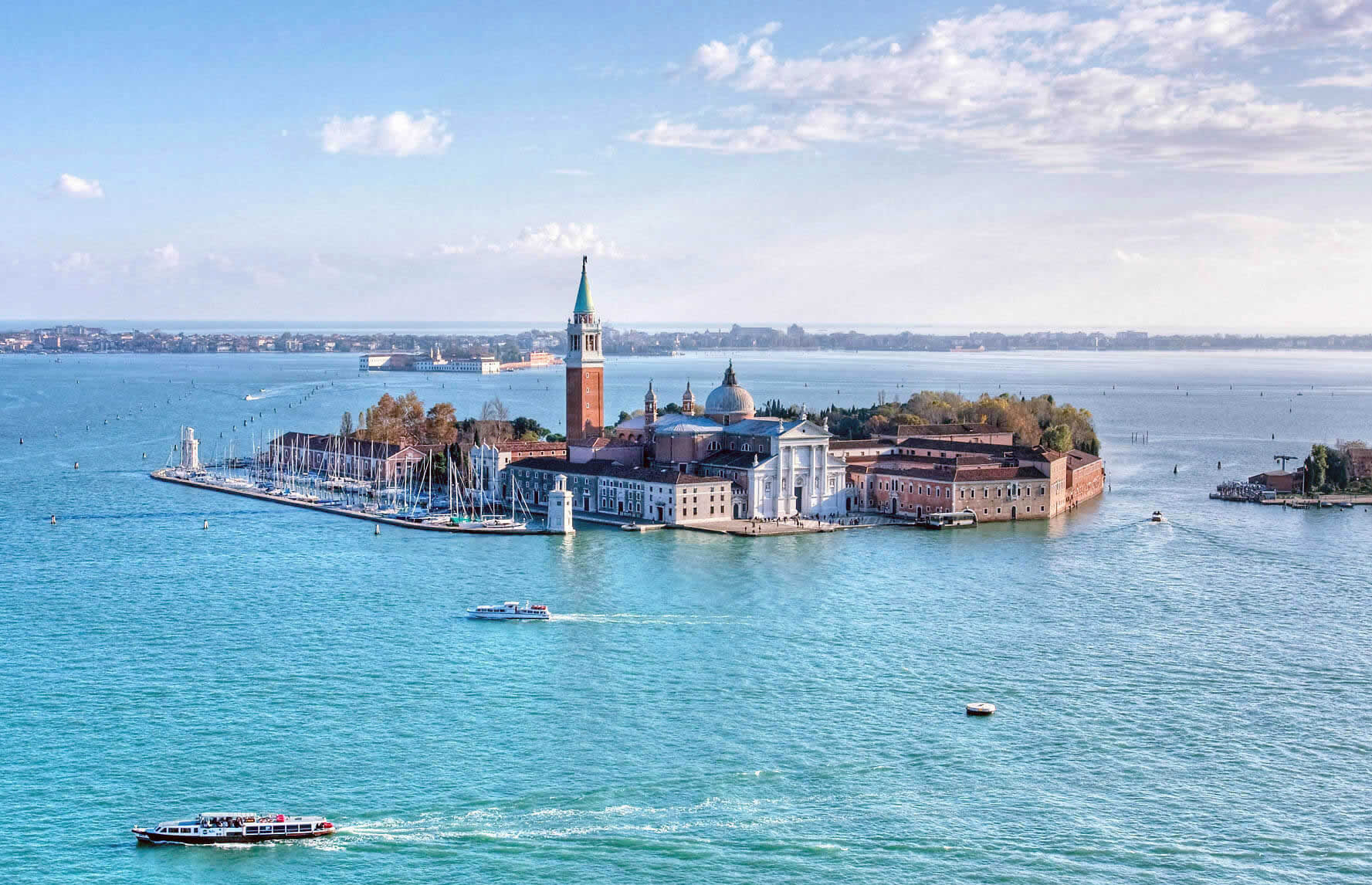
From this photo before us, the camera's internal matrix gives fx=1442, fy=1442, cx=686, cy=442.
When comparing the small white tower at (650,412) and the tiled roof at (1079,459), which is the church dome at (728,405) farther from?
the tiled roof at (1079,459)

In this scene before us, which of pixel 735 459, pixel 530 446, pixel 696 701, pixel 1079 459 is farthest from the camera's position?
pixel 530 446

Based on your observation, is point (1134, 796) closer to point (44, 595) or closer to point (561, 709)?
point (561, 709)

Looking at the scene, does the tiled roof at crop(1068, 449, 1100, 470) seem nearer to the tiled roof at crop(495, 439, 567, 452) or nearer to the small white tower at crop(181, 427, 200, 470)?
the tiled roof at crop(495, 439, 567, 452)

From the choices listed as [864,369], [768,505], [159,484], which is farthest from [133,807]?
[864,369]

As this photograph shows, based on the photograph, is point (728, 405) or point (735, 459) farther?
point (728, 405)

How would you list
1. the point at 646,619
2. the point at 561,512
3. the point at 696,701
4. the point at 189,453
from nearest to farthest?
the point at 696,701 → the point at 646,619 → the point at 561,512 → the point at 189,453

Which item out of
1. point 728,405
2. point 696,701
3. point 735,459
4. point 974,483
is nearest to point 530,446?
point 728,405

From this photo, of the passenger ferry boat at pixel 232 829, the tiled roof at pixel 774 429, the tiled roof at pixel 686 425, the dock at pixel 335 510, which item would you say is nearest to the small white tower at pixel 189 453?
the dock at pixel 335 510

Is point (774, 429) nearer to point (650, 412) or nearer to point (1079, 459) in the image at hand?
point (650, 412)

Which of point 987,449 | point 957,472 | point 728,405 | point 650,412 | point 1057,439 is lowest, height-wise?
point 957,472
